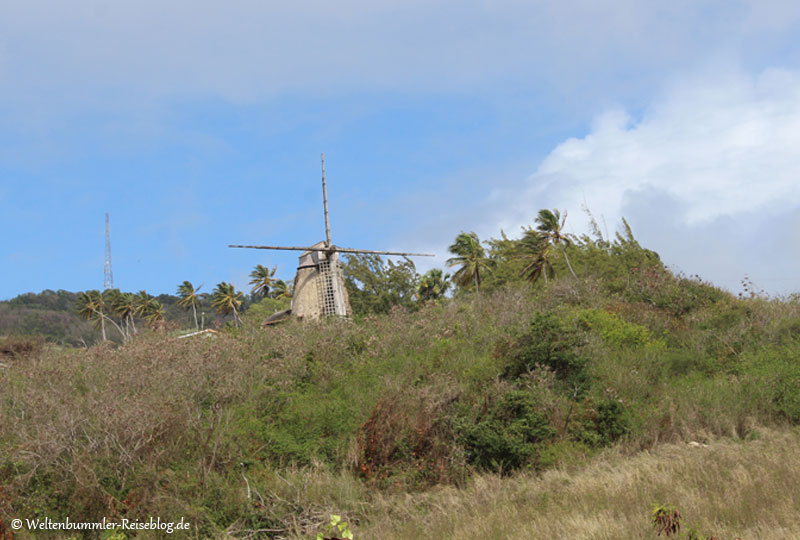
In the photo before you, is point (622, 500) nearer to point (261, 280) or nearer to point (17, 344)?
point (17, 344)

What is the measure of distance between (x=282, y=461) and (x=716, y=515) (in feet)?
27.1

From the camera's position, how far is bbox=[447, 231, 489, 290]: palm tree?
4688cm

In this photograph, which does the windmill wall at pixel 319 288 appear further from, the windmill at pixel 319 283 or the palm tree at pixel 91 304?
the palm tree at pixel 91 304

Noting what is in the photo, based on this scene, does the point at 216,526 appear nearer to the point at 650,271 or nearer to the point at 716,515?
the point at 716,515

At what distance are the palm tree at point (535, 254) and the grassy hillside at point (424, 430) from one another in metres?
19.4

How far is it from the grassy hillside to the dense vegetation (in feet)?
0.17

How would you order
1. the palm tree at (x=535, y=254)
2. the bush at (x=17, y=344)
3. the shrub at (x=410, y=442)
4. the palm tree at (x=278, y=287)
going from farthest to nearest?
the palm tree at (x=278, y=287), the palm tree at (x=535, y=254), the bush at (x=17, y=344), the shrub at (x=410, y=442)

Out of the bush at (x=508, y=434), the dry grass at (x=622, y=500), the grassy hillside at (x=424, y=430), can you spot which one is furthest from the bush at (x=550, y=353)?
the dry grass at (x=622, y=500)

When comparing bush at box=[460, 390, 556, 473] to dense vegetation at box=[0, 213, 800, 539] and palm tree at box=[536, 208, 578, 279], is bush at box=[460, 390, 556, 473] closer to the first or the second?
dense vegetation at box=[0, 213, 800, 539]

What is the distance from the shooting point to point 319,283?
33.2 m

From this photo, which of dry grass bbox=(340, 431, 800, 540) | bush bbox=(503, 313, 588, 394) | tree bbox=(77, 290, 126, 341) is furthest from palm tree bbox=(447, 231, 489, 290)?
tree bbox=(77, 290, 126, 341)

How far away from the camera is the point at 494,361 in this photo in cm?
1703

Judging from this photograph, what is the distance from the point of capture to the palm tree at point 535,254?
39.7 meters

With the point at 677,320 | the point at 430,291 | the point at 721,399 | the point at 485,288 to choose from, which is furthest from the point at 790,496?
the point at 430,291
